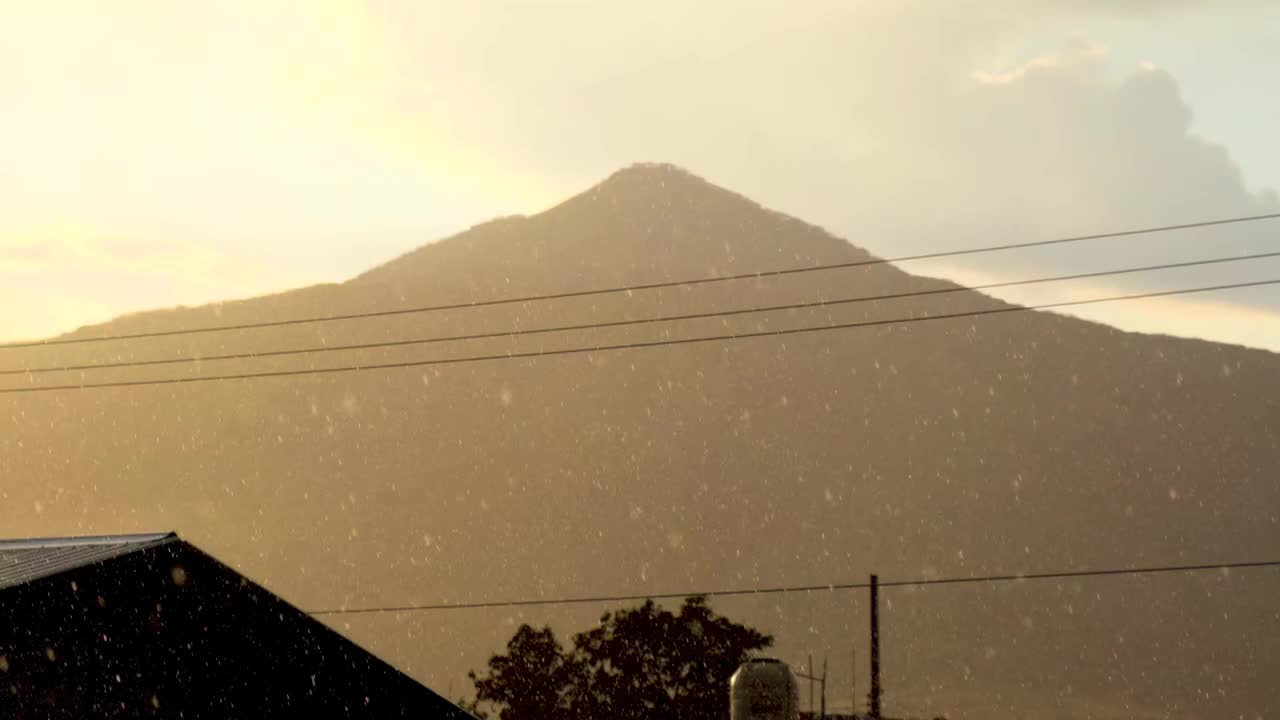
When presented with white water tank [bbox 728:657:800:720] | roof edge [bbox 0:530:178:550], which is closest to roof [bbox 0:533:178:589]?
roof edge [bbox 0:530:178:550]

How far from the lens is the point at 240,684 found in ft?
52.4

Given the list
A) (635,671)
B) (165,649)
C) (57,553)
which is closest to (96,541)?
(57,553)

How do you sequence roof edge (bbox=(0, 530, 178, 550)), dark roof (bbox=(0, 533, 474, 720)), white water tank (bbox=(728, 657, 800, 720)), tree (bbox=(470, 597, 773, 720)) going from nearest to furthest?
dark roof (bbox=(0, 533, 474, 720)) → roof edge (bbox=(0, 530, 178, 550)) → white water tank (bbox=(728, 657, 800, 720)) → tree (bbox=(470, 597, 773, 720))

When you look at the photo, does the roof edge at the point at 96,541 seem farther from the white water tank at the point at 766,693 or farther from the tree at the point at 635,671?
the tree at the point at 635,671

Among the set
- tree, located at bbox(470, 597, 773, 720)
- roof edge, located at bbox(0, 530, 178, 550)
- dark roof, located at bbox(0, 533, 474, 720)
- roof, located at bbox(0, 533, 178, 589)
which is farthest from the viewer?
tree, located at bbox(470, 597, 773, 720)

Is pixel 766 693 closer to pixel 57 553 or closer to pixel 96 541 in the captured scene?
pixel 96 541

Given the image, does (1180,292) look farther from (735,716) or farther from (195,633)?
(195,633)

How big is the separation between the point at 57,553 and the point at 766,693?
1241 cm

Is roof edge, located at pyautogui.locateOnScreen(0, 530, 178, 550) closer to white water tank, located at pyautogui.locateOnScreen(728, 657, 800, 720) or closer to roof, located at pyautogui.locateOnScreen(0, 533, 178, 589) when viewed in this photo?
roof, located at pyautogui.locateOnScreen(0, 533, 178, 589)

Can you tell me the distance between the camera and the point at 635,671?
187 ft

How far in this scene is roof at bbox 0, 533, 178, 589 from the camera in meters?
15.8

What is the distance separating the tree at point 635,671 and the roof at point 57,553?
36093 millimetres

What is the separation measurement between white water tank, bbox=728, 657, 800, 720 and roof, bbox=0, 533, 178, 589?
1116 cm

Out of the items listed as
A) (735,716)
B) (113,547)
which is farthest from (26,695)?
(735,716)
